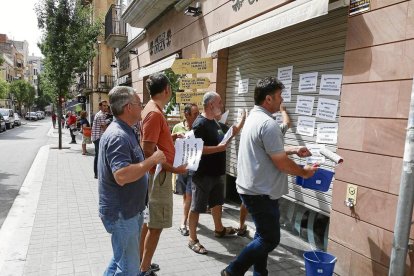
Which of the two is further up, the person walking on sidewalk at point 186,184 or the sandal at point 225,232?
the person walking on sidewalk at point 186,184

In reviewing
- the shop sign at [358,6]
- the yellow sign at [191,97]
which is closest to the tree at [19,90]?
the yellow sign at [191,97]

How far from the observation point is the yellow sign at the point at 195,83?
6.36 m

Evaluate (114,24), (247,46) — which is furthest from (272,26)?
(114,24)

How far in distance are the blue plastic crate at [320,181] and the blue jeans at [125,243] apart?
1626 millimetres

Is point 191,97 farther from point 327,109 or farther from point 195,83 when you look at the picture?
point 327,109

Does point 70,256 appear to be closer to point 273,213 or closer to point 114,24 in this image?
point 273,213

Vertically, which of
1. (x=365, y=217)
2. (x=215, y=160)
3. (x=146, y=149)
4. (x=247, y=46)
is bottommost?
(x=365, y=217)

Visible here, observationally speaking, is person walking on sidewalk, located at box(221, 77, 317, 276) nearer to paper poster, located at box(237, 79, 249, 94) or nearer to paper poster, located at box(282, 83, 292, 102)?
Answer: paper poster, located at box(282, 83, 292, 102)

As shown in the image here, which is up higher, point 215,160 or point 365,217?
point 215,160

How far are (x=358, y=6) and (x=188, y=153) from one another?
2165mm

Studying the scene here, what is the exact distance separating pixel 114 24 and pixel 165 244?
14639 mm

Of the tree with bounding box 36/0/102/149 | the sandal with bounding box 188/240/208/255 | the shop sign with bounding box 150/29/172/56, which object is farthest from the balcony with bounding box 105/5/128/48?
the sandal with bounding box 188/240/208/255

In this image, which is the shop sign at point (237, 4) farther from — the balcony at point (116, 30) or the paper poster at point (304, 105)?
the balcony at point (116, 30)

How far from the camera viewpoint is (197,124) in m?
4.50
